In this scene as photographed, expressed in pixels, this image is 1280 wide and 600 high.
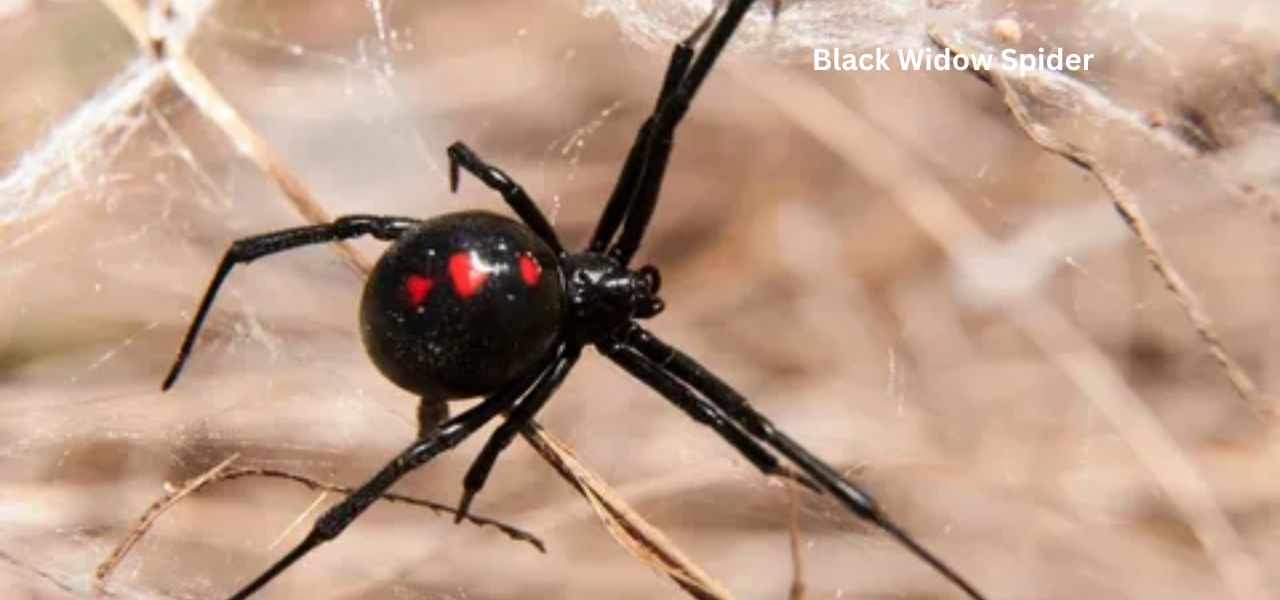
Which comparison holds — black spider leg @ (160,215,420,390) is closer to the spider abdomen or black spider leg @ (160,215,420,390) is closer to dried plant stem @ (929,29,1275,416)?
the spider abdomen

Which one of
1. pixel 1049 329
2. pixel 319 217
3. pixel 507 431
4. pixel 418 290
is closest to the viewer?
pixel 418 290

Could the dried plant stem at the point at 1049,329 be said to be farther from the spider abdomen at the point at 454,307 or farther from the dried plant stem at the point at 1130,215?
the spider abdomen at the point at 454,307

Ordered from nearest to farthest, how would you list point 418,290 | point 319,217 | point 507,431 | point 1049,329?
1. point 418,290
2. point 507,431
3. point 319,217
4. point 1049,329

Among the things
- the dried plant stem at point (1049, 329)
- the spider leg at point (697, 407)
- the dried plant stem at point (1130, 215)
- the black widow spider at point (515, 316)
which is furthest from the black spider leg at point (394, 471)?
the dried plant stem at point (1049, 329)

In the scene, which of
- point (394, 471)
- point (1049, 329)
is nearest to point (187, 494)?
point (394, 471)

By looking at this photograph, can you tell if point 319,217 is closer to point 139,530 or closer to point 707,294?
point 139,530

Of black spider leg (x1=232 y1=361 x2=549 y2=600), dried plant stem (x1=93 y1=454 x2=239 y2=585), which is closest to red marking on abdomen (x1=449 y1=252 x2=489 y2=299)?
black spider leg (x1=232 y1=361 x2=549 y2=600)

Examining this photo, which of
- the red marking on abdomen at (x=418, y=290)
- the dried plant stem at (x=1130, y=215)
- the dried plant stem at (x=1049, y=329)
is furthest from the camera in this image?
the dried plant stem at (x=1049, y=329)
